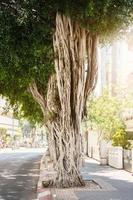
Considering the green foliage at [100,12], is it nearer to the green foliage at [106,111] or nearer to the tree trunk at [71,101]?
the tree trunk at [71,101]

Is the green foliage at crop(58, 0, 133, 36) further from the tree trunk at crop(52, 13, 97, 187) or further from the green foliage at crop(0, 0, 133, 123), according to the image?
the tree trunk at crop(52, 13, 97, 187)

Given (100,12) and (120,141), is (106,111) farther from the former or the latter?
(100,12)

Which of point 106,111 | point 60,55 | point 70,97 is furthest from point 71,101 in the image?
point 106,111

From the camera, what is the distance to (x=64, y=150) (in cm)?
1703

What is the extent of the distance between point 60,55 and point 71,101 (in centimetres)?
160

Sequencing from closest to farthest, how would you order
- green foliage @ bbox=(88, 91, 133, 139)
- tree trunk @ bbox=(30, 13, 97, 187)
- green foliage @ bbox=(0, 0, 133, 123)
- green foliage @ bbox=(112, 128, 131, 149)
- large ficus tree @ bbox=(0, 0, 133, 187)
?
green foliage @ bbox=(0, 0, 133, 123) < large ficus tree @ bbox=(0, 0, 133, 187) < tree trunk @ bbox=(30, 13, 97, 187) < green foliage @ bbox=(112, 128, 131, 149) < green foliage @ bbox=(88, 91, 133, 139)

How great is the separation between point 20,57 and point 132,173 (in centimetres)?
931

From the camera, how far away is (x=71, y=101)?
1723cm

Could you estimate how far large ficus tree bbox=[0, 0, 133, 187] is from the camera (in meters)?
14.7

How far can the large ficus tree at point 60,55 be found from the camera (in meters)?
14.7

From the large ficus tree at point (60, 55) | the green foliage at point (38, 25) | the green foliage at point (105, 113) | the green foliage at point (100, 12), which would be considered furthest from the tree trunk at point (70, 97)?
the green foliage at point (105, 113)

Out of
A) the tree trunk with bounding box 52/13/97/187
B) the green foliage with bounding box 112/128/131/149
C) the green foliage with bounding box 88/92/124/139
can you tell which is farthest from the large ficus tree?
the green foliage with bounding box 88/92/124/139

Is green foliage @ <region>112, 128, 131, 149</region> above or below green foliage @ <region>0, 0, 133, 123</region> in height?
below

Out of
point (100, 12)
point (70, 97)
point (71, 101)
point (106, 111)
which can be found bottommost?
point (71, 101)
